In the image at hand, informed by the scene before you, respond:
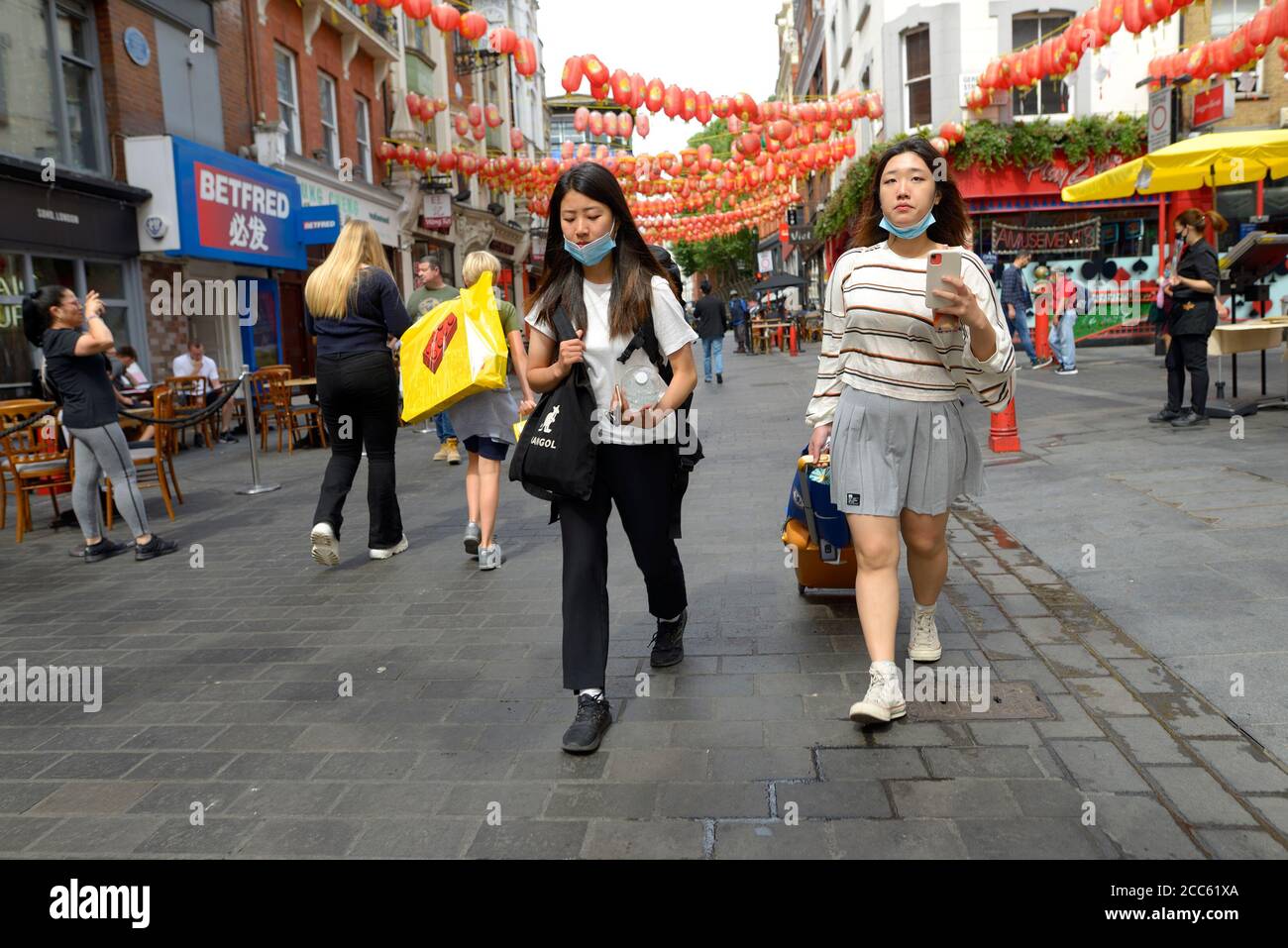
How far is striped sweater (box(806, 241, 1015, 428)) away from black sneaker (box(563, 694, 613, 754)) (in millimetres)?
1389

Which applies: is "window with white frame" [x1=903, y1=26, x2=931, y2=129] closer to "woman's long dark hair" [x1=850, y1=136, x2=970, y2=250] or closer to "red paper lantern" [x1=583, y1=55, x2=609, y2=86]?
"red paper lantern" [x1=583, y1=55, x2=609, y2=86]

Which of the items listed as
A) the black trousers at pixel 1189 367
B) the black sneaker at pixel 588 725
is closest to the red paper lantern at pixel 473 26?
the black trousers at pixel 1189 367

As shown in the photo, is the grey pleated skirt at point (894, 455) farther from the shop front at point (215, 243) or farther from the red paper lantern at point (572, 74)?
the red paper lantern at point (572, 74)

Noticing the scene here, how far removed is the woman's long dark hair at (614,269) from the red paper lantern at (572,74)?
11.2m

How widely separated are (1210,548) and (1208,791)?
280 cm

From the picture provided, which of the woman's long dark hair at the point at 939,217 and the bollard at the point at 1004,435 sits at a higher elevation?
the woman's long dark hair at the point at 939,217

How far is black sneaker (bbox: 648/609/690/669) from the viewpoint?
4066mm

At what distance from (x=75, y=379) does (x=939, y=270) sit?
234 inches

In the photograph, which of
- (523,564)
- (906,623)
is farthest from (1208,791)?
(523,564)

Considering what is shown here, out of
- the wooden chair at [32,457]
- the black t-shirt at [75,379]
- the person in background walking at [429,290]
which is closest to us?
the black t-shirt at [75,379]

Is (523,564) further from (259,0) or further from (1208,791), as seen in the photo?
(259,0)

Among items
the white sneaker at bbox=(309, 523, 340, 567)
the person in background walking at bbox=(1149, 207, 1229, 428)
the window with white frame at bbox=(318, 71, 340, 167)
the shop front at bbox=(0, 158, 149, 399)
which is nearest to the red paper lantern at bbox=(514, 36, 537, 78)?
the shop front at bbox=(0, 158, 149, 399)

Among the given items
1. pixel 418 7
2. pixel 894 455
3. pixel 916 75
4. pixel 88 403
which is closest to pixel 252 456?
pixel 88 403

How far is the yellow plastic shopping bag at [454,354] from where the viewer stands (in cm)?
609
